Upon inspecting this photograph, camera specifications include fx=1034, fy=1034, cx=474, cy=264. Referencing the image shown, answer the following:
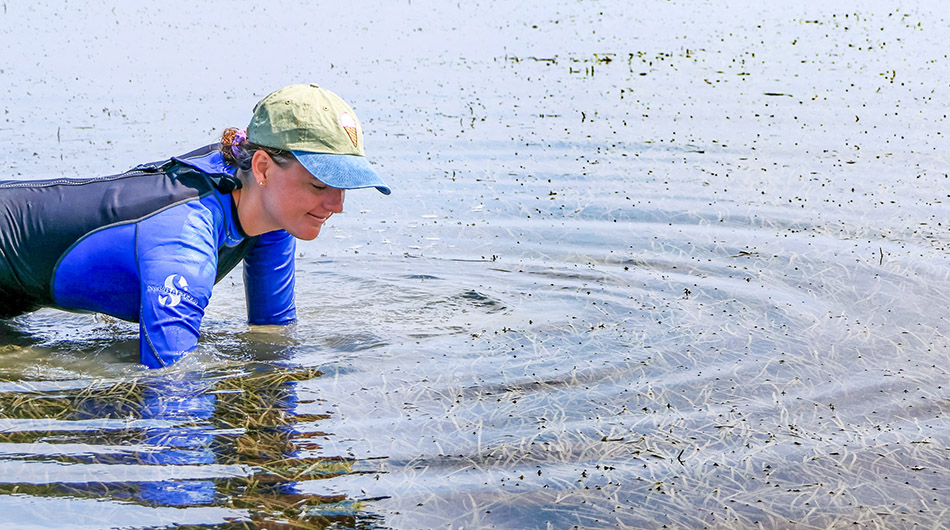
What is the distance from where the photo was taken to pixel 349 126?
15.1 ft

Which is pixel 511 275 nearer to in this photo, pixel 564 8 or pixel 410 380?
pixel 410 380

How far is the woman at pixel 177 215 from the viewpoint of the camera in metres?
4.48

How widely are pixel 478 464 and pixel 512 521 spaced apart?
0.47 meters

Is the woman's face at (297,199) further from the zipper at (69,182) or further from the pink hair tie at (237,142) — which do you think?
the zipper at (69,182)

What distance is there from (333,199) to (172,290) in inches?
31.7

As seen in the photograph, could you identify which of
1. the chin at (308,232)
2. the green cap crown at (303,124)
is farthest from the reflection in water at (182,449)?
the green cap crown at (303,124)

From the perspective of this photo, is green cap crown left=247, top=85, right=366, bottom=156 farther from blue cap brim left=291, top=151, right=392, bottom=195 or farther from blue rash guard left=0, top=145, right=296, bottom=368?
blue rash guard left=0, top=145, right=296, bottom=368

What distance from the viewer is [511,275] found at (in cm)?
700

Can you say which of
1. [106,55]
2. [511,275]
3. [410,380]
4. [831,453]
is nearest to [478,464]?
[410,380]

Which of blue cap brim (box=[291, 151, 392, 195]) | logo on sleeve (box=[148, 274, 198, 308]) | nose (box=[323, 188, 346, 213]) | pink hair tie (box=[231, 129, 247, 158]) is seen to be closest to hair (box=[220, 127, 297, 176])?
pink hair tie (box=[231, 129, 247, 158])

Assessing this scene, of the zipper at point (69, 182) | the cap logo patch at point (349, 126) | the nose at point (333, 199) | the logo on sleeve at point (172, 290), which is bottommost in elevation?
the logo on sleeve at point (172, 290)

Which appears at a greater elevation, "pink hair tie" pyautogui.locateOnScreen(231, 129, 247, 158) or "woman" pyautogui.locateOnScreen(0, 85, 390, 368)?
"pink hair tie" pyautogui.locateOnScreen(231, 129, 247, 158)

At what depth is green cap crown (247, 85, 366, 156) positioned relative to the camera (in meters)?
4.47

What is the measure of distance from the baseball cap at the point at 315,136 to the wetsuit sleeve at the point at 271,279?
103 cm
